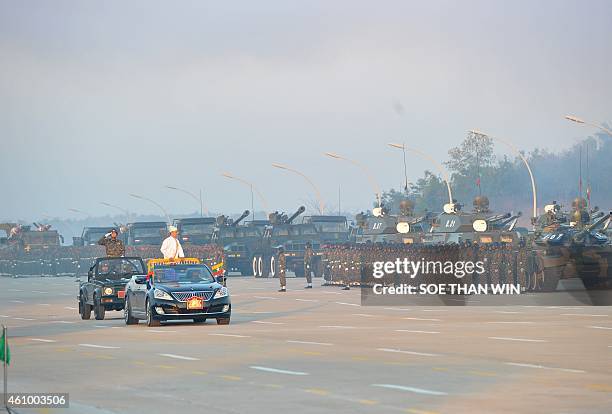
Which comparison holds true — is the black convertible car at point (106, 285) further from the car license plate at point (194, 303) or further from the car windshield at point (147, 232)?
the car windshield at point (147, 232)

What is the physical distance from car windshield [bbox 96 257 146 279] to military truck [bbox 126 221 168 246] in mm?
40718

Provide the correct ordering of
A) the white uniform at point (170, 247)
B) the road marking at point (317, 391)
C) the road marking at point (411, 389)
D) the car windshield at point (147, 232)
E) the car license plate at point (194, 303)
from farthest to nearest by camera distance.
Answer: the car windshield at point (147, 232) → the white uniform at point (170, 247) → the car license plate at point (194, 303) → the road marking at point (317, 391) → the road marking at point (411, 389)

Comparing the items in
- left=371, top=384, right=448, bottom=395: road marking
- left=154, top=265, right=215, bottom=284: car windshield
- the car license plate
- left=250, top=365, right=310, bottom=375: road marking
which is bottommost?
left=371, top=384, right=448, bottom=395: road marking

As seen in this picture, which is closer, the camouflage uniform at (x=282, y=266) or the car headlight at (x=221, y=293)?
the car headlight at (x=221, y=293)

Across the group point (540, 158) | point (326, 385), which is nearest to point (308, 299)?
point (326, 385)

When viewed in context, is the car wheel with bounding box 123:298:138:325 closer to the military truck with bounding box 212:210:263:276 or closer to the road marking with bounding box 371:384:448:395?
the road marking with bounding box 371:384:448:395

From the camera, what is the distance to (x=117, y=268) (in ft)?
108

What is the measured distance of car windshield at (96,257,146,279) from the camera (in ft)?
104

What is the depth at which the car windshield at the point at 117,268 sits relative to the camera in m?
31.8

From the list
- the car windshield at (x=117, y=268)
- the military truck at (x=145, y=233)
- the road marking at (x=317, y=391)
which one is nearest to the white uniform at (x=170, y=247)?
the car windshield at (x=117, y=268)

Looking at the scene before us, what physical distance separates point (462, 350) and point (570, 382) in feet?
15.3

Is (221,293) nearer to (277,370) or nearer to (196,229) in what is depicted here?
→ (277,370)

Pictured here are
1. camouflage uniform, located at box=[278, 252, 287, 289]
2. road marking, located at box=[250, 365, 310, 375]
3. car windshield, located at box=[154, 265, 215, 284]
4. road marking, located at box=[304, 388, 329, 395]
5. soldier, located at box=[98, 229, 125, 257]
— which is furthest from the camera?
camouflage uniform, located at box=[278, 252, 287, 289]

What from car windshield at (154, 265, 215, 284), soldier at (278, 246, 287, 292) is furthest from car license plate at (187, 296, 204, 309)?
soldier at (278, 246, 287, 292)
